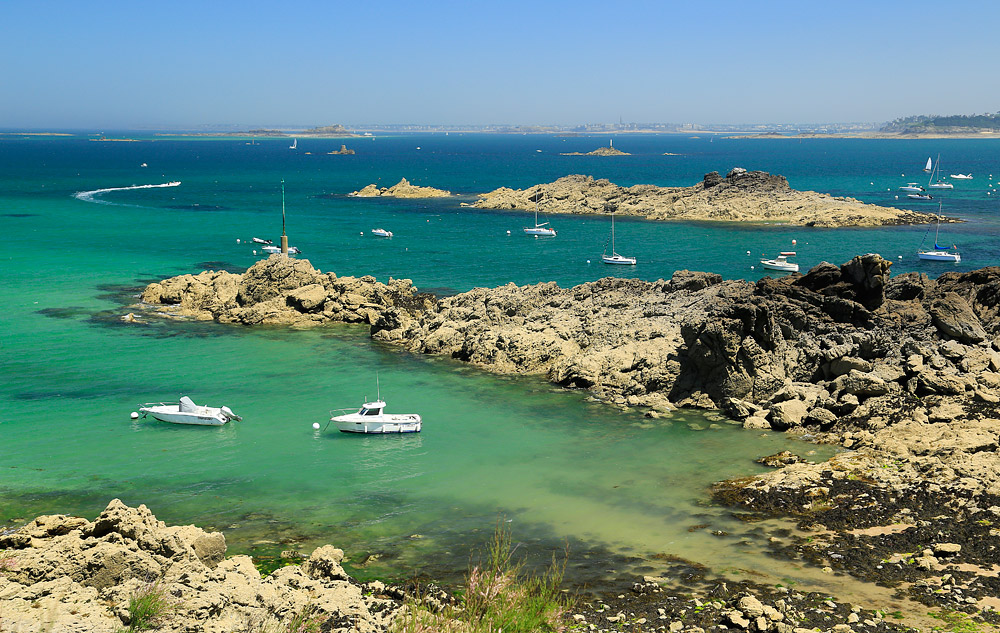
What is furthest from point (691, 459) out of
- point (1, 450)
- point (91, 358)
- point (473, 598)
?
point (91, 358)

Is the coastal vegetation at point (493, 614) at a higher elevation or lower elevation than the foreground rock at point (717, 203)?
lower

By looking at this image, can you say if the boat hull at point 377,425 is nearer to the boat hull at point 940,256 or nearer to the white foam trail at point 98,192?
the boat hull at point 940,256

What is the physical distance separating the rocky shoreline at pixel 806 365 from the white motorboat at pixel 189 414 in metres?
11.4

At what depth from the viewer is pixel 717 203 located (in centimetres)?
9781

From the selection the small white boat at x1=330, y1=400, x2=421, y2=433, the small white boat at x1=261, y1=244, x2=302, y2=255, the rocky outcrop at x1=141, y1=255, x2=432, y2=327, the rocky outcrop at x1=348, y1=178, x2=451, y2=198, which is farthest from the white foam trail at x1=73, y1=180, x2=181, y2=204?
the small white boat at x1=330, y1=400, x2=421, y2=433

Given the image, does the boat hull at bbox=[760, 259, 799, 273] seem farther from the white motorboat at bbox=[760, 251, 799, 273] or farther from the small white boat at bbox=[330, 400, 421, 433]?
the small white boat at bbox=[330, 400, 421, 433]

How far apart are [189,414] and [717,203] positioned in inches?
3105

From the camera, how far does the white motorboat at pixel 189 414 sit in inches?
1129

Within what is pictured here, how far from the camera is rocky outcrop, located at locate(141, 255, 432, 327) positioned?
1743 inches

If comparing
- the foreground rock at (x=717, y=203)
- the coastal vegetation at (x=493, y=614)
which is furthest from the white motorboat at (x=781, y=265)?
the coastal vegetation at (x=493, y=614)

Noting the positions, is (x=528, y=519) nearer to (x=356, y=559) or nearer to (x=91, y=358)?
(x=356, y=559)

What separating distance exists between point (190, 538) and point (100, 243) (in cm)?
6105

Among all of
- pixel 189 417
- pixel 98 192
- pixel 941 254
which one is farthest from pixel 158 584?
pixel 98 192

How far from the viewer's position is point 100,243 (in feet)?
232
